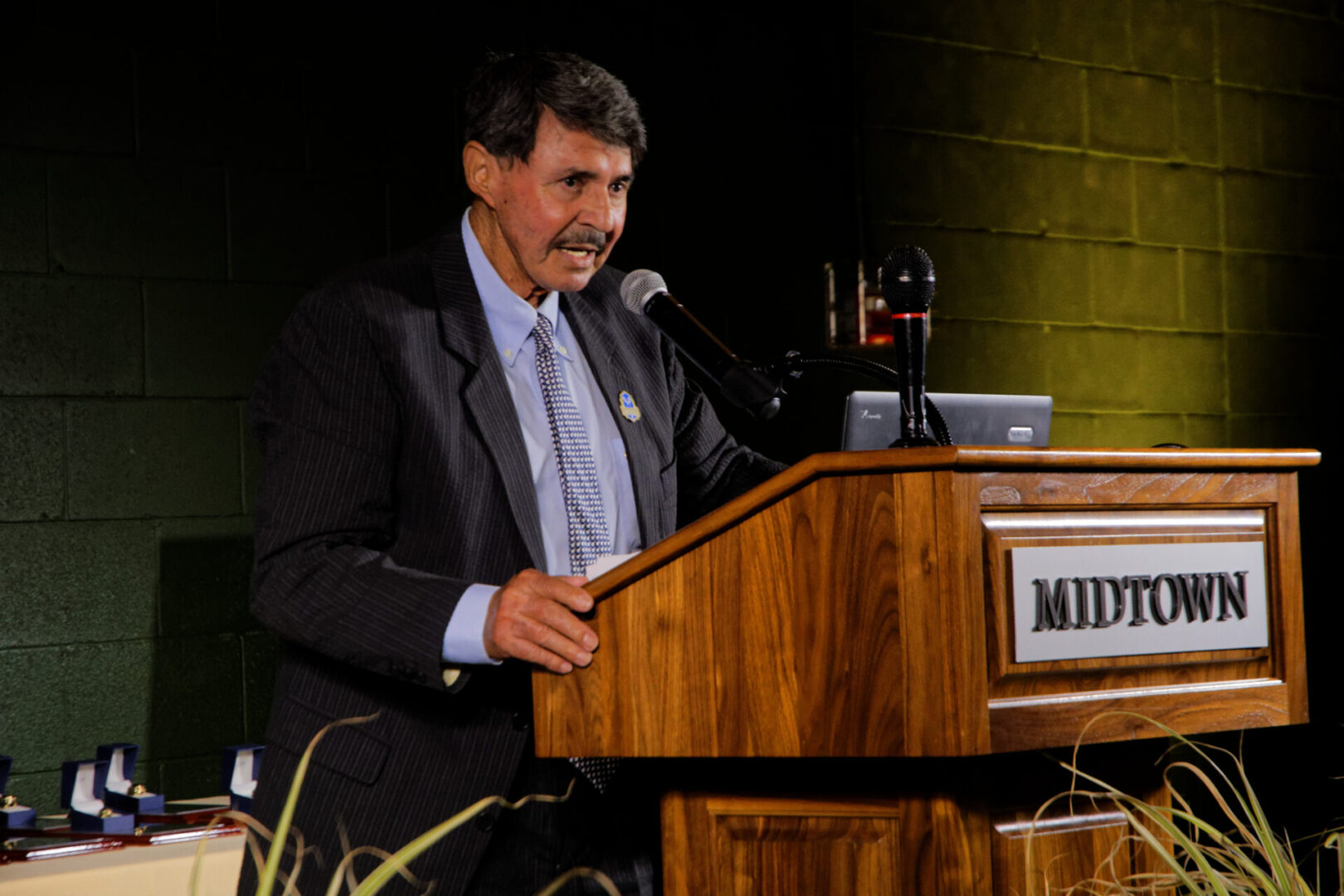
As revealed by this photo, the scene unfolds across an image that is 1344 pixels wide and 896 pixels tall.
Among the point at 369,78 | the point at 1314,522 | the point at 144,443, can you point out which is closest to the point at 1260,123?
the point at 1314,522

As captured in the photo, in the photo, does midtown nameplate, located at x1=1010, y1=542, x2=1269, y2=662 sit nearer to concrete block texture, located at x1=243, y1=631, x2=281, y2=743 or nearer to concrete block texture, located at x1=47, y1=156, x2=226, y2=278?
concrete block texture, located at x1=243, y1=631, x2=281, y2=743

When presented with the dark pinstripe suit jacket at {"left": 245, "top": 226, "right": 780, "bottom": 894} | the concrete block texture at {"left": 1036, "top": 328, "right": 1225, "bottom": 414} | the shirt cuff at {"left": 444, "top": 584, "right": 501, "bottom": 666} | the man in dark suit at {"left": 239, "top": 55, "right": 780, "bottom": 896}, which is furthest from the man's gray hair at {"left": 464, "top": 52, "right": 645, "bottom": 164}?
the concrete block texture at {"left": 1036, "top": 328, "right": 1225, "bottom": 414}

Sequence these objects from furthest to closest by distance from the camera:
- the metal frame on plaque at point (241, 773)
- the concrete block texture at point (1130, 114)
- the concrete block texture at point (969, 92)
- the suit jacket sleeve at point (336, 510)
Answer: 1. the concrete block texture at point (1130, 114)
2. the concrete block texture at point (969, 92)
3. the metal frame on plaque at point (241, 773)
4. the suit jacket sleeve at point (336, 510)

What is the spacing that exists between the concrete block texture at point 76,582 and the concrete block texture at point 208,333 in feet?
0.92

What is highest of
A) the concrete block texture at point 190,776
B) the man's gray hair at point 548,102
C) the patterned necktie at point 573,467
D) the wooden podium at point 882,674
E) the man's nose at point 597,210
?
the man's gray hair at point 548,102

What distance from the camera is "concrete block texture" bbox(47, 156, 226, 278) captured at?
96.5 inches

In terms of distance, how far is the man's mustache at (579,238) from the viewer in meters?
1.65

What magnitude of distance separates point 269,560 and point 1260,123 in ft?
11.6

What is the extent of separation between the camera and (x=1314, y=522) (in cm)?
392

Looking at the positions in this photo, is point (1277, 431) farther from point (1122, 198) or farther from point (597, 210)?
point (597, 210)

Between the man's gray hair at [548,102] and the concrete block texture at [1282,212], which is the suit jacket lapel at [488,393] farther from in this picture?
the concrete block texture at [1282,212]

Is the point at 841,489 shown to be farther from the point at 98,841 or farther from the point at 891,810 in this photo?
the point at 98,841

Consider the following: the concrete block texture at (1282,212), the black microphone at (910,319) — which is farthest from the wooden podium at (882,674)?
the concrete block texture at (1282,212)

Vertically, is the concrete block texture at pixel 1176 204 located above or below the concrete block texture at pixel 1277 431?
above
